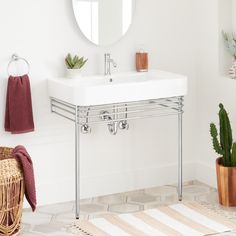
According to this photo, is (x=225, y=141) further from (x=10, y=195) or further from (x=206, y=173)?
(x=10, y=195)

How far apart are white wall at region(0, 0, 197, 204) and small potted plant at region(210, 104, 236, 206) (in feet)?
1.75

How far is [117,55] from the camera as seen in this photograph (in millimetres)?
4980

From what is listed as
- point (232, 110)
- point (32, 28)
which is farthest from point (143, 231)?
point (32, 28)

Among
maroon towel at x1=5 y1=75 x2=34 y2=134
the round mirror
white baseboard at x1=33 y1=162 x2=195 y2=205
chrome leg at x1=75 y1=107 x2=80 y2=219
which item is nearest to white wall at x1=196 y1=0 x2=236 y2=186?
white baseboard at x1=33 y1=162 x2=195 y2=205

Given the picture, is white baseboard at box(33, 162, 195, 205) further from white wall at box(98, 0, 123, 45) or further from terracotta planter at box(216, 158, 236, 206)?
white wall at box(98, 0, 123, 45)

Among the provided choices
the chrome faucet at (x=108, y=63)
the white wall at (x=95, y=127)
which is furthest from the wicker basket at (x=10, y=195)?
the chrome faucet at (x=108, y=63)

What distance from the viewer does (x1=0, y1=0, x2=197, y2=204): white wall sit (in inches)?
182

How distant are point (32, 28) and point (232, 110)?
1.58 metres

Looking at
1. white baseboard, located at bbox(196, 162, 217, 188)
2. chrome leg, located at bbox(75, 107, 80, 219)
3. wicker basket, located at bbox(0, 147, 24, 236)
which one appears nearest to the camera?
wicker basket, located at bbox(0, 147, 24, 236)

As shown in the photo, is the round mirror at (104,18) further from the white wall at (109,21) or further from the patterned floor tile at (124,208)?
the patterned floor tile at (124,208)

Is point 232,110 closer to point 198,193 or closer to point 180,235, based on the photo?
point 198,193

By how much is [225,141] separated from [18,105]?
1431mm

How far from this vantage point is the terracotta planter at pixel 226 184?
185 inches

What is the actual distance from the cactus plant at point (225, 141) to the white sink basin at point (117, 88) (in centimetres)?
32
